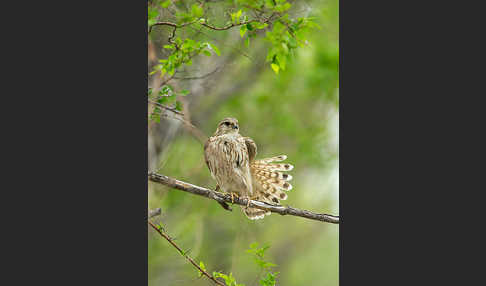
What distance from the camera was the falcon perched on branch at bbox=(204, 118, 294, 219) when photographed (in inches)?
204

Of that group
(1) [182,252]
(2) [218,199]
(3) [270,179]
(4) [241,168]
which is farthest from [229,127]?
(1) [182,252]

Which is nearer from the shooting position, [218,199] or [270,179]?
[218,199]

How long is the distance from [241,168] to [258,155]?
305mm

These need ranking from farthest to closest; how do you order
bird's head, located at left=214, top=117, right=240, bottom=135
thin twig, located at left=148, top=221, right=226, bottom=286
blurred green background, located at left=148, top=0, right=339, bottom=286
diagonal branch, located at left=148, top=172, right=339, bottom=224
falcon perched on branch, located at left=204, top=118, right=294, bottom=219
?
bird's head, located at left=214, top=117, right=240, bottom=135
falcon perched on branch, located at left=204, top=118, right=294, bottom=219
blurred green background, located at left=148, top=0, right=339, bottom=286
diagonal branch, located at left=148, top=172, right=339, bottom=224
thin twig, located at left=148, top=221, right=226, bottom=286

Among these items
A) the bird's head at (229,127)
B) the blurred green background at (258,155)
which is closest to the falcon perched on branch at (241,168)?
the bird's head at (229,127)

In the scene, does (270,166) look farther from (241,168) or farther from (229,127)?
(229,127)

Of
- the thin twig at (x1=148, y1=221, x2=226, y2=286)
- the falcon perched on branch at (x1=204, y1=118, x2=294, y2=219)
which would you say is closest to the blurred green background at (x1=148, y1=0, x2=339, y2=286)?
the thin twig at (x1=148, y1=221, x2=226, y2=286)

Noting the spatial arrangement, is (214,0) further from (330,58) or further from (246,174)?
(330,58)

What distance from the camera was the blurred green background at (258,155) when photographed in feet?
14.9

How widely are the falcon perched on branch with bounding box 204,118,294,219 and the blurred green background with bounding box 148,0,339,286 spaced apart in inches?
7.1

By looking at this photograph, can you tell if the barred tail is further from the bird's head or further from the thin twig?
the thin twig

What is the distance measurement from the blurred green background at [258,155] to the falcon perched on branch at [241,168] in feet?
0.59

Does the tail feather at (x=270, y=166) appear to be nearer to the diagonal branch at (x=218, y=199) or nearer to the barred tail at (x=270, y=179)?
the barred tail at (x=270, y=179)

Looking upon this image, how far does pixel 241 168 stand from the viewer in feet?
17.3
